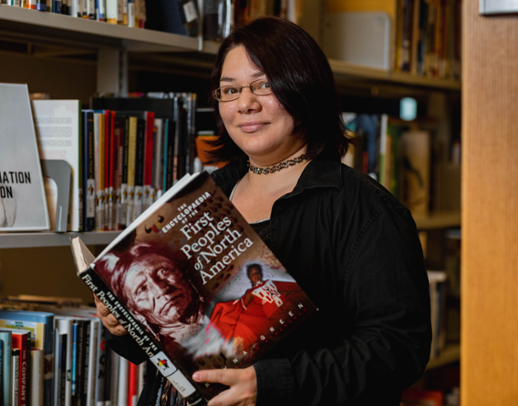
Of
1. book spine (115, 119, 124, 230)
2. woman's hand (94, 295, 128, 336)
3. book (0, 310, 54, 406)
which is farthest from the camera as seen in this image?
book spine (115, 119, 124, 230)

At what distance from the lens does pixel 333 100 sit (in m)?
1.18

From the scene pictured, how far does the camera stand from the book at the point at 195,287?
0.82 metres

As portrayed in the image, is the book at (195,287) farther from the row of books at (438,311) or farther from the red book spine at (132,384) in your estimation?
the row of books at (438,311)

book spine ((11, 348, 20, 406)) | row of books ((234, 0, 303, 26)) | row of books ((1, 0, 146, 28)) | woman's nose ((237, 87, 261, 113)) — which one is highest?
row of books ((234, 0, 303, 26))

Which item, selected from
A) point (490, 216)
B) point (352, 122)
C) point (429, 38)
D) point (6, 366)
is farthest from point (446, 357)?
point (490, 216)

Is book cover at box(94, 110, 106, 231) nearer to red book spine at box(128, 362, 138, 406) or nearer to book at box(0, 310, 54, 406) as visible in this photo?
book at box(0, 310, 54, 406)

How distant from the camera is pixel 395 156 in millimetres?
2404

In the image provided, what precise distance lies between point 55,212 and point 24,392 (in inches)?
15.9

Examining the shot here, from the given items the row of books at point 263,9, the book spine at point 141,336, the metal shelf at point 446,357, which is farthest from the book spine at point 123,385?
the metal shelf at point 446,357

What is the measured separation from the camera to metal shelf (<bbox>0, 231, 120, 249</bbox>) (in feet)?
4.03

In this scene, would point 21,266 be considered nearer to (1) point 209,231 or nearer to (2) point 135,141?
(2) point 135,141

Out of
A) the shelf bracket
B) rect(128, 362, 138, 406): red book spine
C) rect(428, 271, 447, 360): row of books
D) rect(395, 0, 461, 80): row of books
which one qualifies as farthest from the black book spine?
rect(428, 271, 447, 360): row of books

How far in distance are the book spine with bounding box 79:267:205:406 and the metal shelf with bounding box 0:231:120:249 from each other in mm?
493

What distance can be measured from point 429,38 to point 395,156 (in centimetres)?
57
